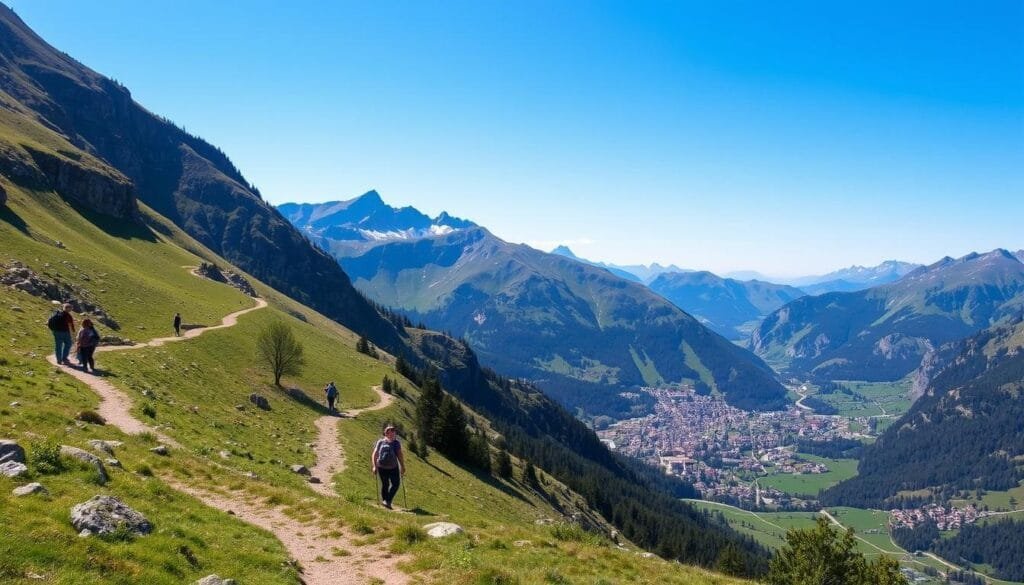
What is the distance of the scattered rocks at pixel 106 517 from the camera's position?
12.7 metres

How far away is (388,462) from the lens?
24922mm

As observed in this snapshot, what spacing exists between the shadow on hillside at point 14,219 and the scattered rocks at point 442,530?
80947 mm

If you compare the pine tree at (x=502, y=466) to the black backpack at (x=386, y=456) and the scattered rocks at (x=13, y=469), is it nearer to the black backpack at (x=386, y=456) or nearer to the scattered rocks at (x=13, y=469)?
the black backpack at (x=386, y=456)

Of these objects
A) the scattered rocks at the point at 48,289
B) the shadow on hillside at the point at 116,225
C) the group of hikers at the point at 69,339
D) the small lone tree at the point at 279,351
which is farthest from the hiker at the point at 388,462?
the shadow on hillside at the point at 116,225

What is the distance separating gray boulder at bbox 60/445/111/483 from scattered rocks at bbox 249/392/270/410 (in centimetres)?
3079

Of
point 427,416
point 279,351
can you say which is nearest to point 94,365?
point 279,351

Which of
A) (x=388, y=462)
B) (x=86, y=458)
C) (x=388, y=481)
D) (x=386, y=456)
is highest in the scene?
(x=86, y=458)

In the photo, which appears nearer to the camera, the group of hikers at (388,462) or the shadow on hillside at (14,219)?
the group of hikers at (388,462)

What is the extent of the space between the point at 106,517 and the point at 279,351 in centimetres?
4794

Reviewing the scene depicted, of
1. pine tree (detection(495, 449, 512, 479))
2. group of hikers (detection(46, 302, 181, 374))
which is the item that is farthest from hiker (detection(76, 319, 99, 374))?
pine tree (detection(495, 449, 512, 479))

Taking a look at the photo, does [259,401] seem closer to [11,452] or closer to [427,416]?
[427,416]

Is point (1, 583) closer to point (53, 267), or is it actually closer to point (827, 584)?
point (827, 584)

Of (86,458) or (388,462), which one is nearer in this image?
(86,458)

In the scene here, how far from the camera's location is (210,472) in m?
23.5
